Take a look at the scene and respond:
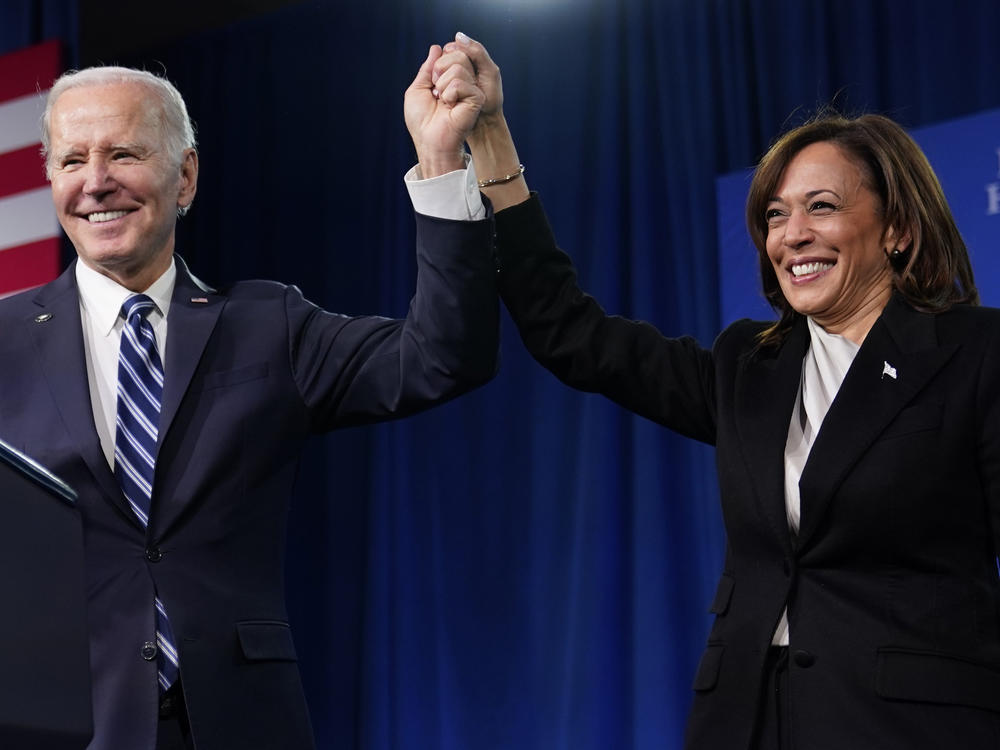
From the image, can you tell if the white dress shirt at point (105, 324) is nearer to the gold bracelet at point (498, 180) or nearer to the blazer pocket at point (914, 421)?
the gold bracelet at point (498, 180)

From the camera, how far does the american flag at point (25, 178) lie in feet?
12.1

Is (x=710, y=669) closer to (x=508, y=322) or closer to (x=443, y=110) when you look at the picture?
(x=443, y=110)

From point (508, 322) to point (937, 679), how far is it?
126 inches

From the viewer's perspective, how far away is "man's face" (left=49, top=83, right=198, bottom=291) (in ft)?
5.72

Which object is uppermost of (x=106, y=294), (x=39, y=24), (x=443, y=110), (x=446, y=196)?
(x=39, y=24)

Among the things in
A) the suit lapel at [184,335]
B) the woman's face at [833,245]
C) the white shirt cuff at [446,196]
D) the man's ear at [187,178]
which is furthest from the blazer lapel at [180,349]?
the woman's face at [833,245]

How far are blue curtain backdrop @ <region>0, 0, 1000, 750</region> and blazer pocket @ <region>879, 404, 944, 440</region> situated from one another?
7.45 feet

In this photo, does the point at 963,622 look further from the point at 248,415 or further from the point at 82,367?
the point at 82,367

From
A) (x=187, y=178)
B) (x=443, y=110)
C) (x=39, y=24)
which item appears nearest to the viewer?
(x=443, y=110)

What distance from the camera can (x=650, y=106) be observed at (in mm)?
4324

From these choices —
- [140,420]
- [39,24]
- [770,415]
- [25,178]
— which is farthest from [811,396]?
[39,24]

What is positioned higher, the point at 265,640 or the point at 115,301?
the point at 115,301

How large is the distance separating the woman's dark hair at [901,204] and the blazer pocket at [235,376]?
723 mm

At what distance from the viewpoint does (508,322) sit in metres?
4.65
